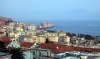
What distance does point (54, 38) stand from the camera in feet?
151

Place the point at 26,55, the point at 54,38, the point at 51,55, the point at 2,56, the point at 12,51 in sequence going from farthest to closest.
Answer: the point at 54,38
the point at 51,55
the point at 26,55
the point at 12,51
the point at 2,56

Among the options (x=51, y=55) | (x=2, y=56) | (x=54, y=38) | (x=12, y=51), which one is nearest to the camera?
(x=2, y=56)

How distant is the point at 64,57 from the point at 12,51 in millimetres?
3557

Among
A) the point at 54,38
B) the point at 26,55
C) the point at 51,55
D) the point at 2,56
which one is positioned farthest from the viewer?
the point at 54,38

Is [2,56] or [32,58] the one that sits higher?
[2,56]

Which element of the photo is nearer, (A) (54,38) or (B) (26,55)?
(B) (26,55)

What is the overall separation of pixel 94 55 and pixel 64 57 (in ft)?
6.73

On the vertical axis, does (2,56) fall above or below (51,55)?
above

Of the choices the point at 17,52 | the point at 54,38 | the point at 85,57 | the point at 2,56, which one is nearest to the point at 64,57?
the point at 85,57

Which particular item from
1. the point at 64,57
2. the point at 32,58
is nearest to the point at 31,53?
the point at 32,58

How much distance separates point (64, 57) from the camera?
17266mm

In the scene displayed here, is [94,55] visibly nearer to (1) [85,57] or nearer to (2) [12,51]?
(1) [85,57]

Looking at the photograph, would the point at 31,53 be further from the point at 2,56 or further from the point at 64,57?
the point at 2,56

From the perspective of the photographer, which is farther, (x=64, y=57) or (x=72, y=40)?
(x=72, y=40)
